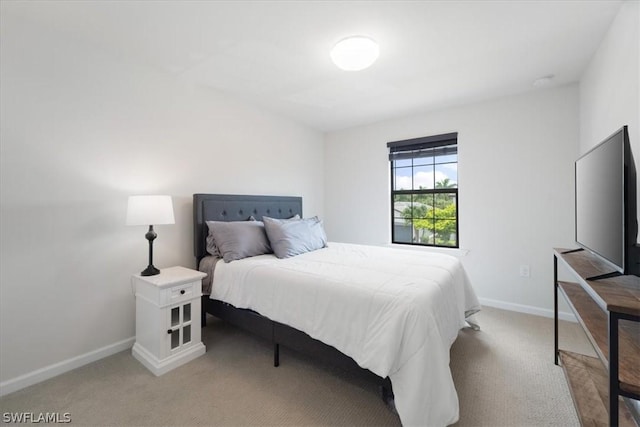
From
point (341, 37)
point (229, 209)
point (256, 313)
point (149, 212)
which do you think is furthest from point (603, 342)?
point (229, 209)

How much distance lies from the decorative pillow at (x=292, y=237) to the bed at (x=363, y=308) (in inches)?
2.8

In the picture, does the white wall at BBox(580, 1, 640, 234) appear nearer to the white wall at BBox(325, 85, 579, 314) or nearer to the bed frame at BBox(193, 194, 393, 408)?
the white wall at BBox(325, 85, 579, 314)

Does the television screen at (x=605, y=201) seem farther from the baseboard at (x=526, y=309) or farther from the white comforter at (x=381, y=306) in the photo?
the baseboard at (x=526, y=309)

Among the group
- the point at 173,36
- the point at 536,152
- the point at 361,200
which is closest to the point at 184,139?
the point at 173,36

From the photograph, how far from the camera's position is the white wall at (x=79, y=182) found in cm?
174

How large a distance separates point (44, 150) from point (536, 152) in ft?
14.3

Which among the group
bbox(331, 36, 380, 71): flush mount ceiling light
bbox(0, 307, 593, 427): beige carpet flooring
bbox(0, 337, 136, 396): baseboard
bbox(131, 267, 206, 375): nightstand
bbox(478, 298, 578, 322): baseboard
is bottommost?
bbox(0, 307, 593, 427): beige carpet flooring

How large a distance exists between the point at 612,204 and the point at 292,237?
2166 mm

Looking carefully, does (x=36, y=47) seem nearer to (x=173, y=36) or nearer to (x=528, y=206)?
(x=173, y=36)

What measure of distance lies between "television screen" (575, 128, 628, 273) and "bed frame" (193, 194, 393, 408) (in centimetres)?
126

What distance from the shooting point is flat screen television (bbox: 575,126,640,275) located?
112cm

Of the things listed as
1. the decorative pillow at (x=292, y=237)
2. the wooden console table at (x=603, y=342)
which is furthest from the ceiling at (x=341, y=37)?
the wooden console table at (x=603, y=342)

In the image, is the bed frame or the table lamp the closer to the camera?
the bed frame

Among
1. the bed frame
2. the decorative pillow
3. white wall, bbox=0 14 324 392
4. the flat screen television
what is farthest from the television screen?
white wall, bbox=0 14 324 392
